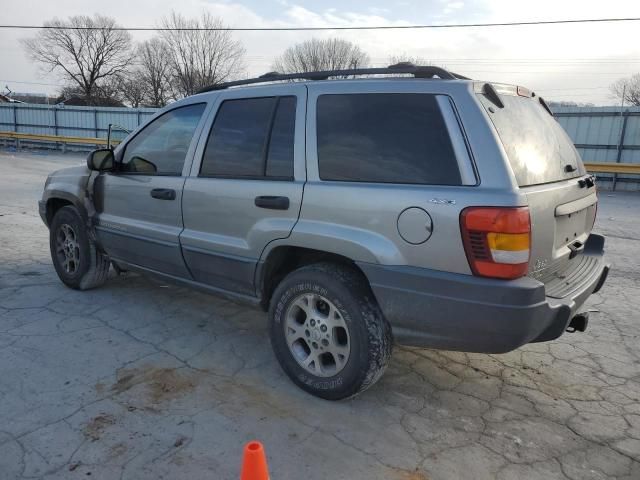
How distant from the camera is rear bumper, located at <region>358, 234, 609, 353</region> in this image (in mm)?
2373

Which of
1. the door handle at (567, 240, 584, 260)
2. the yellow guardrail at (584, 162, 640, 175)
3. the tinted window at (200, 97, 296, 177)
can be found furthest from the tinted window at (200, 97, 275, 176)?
the yellow guardrail at (584, 162, 640, 175)

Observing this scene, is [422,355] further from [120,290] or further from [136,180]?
[120,290]

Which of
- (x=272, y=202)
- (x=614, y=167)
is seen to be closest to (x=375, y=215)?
(x=272, y=202)

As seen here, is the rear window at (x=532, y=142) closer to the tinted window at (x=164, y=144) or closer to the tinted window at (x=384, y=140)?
the tinted window at (x=384, y=140)

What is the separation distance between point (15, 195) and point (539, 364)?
11548 mm

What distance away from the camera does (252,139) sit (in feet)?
10.9

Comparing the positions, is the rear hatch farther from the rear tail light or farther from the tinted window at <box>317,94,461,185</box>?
the tinted window at <box>317,94,461,185</box>

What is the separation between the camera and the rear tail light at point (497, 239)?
7.67 feet

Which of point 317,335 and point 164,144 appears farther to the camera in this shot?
point 164,144

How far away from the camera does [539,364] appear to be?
3.52m

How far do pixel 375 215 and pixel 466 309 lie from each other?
2.22ft

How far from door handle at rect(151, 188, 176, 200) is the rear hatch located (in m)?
2.30

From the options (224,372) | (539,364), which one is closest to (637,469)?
(539,364)

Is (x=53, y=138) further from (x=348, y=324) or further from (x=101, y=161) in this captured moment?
(x=348, y=324)
